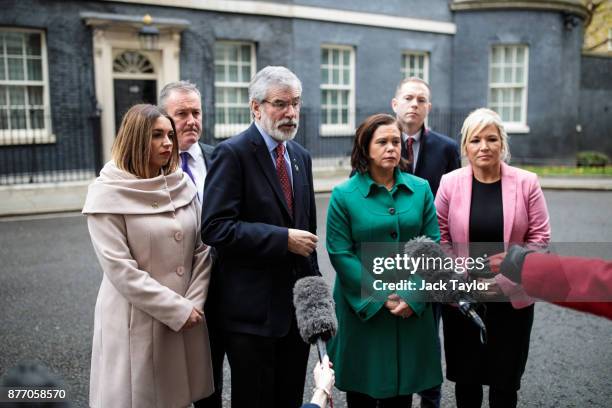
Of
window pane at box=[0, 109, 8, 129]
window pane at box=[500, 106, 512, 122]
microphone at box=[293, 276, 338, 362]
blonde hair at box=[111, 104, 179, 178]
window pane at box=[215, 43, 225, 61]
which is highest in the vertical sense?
window pane at box=[215, 43, 225, 61]

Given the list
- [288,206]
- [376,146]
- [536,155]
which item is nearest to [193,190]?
[288,206]

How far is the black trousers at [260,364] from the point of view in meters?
2.95

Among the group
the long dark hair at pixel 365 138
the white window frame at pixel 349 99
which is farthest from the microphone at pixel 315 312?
the white window frame at pixel 349 99

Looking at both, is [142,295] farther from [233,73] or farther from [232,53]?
[232,53]

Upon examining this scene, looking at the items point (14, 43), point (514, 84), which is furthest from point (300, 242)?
point (514, 84)

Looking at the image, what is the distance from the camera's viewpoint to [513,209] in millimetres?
3439

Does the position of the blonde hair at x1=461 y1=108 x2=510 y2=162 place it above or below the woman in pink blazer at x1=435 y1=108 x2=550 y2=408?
above

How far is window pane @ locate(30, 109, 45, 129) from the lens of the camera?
13.8m

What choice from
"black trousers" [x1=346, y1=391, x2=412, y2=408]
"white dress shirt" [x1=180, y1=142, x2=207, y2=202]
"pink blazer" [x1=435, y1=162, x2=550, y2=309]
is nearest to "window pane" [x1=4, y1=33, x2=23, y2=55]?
"white dress shirt" [x1=180, y1=142, x2=207, y2=202]

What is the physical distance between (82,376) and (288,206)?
Result: 7.92ft

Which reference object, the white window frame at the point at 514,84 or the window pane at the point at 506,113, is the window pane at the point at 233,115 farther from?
the window pane at the point at 506,113

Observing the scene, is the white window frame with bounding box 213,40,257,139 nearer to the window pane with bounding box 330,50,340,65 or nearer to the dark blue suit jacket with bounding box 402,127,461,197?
the window pane with bounding box 330,50,340,65

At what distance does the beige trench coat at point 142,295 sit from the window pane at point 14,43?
12599 mm

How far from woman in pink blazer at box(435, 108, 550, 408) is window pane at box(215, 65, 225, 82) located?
13.8 meters
